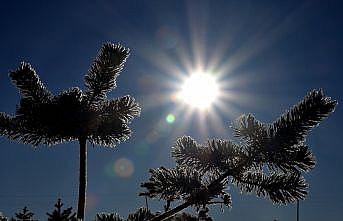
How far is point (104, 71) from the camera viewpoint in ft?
17.7

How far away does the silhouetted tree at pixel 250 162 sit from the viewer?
3.93m

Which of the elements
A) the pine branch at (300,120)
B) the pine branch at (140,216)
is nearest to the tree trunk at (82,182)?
the pine branch at (140,216)

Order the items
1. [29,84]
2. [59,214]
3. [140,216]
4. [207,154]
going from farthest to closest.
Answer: [29,84] → [140,216] → [207,154] → [59,214]

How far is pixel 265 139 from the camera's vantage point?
402cm

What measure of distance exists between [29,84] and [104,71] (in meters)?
0.95

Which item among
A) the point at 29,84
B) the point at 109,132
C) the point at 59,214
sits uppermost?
the point at 29,84

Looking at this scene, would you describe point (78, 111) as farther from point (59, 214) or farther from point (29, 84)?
point (59, 214)

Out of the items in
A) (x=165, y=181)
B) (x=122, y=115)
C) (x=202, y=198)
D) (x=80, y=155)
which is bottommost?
(x=202, y=198)

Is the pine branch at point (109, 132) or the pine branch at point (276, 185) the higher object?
the pine branch at point (109, 132)

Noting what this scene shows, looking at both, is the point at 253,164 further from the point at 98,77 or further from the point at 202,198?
the point at 98,77

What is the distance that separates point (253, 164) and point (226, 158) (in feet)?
0.88

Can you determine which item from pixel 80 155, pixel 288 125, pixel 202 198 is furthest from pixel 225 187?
pixel 80 155

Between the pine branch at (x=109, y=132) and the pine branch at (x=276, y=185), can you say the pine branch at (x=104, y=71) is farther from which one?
the pine branch at (x=276, y=185)

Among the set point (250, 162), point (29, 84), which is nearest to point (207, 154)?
point (250, 162)
